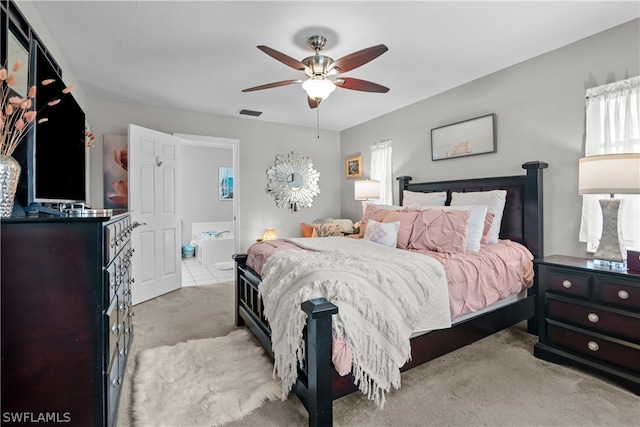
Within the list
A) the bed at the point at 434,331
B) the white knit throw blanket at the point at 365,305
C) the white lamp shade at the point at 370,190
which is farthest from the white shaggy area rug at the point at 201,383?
the white lamp shade at the point at 370,190

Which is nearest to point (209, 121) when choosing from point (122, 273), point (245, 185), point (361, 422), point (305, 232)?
point (245, 185)

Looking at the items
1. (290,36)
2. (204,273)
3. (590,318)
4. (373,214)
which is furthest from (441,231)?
(204,273)

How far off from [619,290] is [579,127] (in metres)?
1.44

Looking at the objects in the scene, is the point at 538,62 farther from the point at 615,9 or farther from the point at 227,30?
the point at 227,30

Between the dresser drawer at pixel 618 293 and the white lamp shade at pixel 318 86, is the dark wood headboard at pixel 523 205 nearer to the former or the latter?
the dresser drawer at pixel 618 293

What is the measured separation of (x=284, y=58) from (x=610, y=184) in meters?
2.39

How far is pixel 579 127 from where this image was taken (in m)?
2.63

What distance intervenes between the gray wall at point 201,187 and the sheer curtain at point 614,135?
689 centimetres

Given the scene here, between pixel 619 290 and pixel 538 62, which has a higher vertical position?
pixel 538 62

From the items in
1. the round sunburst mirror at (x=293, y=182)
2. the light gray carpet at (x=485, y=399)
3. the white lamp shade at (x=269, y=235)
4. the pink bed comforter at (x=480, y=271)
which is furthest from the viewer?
the round sunburst mirror at (x=293, y=182)

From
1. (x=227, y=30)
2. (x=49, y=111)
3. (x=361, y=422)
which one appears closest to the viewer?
(x=361, y=422)

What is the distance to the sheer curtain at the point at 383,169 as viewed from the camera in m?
4.64

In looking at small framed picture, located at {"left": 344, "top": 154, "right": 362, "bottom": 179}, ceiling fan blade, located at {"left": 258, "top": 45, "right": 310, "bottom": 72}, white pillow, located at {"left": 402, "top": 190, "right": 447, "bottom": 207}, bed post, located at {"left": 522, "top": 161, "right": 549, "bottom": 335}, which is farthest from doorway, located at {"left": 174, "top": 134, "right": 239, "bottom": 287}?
bed post, located at {"left": 522, "top": 161, "right": 549, "bottom": 335}

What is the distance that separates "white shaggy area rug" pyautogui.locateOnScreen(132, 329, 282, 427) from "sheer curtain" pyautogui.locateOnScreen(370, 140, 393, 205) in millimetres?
2956
